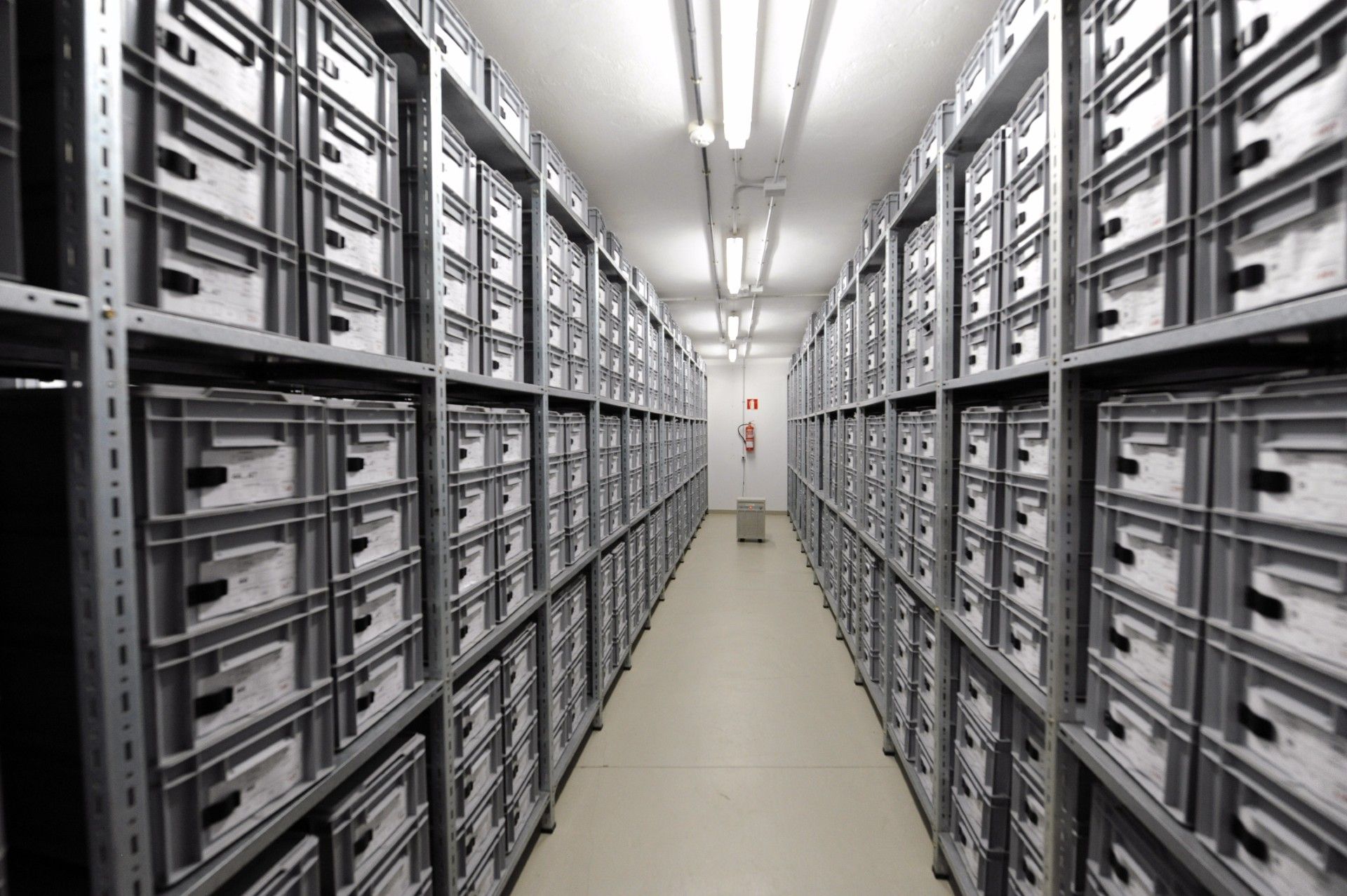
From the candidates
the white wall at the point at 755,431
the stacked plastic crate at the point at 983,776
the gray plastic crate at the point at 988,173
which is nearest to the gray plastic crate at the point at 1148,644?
the stacked plastic crate at the point at 983,776

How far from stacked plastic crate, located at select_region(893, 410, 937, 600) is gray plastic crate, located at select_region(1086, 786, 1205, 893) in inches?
36.1

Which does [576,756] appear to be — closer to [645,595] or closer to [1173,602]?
[645,595]

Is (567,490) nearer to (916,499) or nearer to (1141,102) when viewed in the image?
(916,499)

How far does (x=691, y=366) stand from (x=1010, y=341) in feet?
17.9

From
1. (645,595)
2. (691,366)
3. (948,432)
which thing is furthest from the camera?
(691,366)

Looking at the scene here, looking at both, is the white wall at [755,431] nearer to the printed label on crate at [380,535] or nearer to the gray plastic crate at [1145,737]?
the printed label on crate at [380,535]

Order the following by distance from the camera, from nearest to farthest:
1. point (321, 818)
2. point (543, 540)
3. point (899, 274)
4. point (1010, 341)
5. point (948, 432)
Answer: point (321, 818) → point (1010, 341) → point (948, 432) → point (543, 540) → point (899, 274)

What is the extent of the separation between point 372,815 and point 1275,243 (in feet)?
5.94

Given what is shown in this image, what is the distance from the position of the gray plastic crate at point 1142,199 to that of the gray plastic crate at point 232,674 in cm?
158

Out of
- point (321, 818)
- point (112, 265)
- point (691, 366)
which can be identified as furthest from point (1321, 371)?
point (691, 366)

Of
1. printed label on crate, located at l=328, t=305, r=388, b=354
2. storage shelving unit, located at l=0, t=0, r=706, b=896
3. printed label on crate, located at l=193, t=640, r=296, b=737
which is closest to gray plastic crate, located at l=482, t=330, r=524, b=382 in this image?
storage shelving unit, located at l=0, t=0, r=706, b=896

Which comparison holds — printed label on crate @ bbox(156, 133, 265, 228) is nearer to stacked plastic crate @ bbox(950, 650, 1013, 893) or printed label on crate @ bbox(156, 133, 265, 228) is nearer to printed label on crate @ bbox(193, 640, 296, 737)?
printed label on crate @ bbox(193, 640, 296, 737)

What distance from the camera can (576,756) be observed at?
8.29ft

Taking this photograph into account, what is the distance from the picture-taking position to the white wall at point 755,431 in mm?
10250
